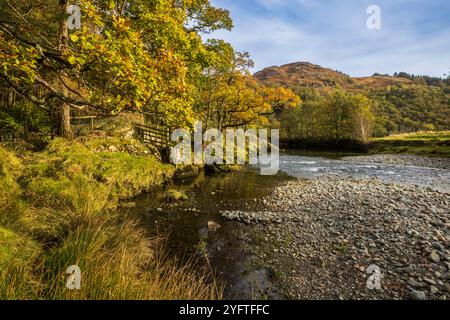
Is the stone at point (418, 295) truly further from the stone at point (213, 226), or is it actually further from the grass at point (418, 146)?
the grass at point (418, 146)

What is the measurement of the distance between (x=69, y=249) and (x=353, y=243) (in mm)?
6792

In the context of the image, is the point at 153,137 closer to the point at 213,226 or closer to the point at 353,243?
the point at 213,226

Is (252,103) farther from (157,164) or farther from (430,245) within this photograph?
(430,245)

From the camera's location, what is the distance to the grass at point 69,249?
2840mm

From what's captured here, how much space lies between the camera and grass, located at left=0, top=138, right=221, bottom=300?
9.32 ft

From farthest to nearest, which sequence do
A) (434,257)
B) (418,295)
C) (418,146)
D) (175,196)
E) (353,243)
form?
1. (418,146)
2. (175,196)
3. (353,243)
4. (434,257)
5. (418,295)

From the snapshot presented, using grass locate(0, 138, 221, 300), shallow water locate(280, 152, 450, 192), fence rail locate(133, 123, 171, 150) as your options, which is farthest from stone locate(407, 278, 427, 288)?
fence rail locate(133, 123, 171, 150)

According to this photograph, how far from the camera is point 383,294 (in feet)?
14.5

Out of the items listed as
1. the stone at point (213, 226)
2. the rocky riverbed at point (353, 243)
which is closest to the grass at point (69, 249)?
the rocky riverbed at point (353, 243)

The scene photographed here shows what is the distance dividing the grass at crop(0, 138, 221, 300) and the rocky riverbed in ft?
6.97

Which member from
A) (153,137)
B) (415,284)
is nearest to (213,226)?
(415,284)

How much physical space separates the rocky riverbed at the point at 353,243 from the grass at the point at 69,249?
6.97ft

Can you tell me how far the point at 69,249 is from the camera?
11.2 ft
